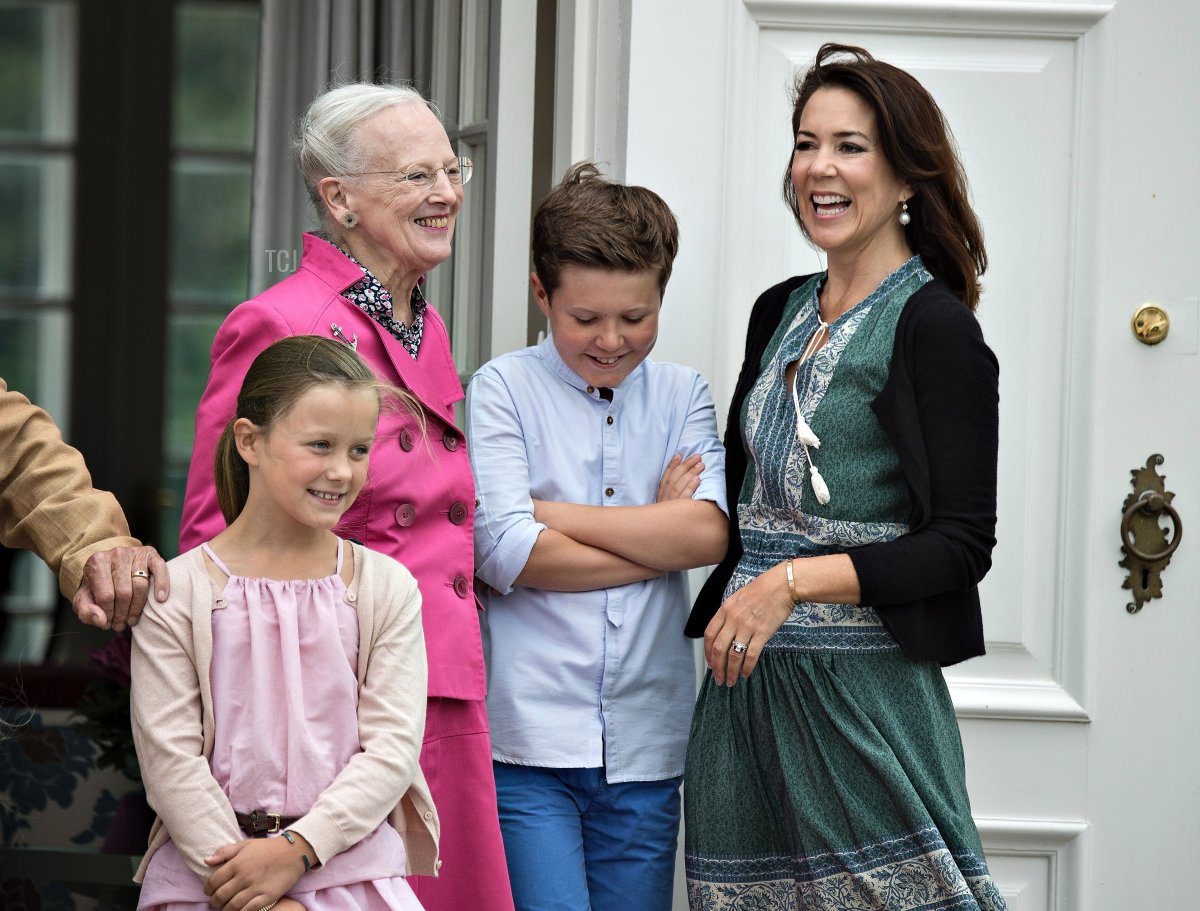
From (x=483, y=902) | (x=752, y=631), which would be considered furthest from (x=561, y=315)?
(x=483, y=902)

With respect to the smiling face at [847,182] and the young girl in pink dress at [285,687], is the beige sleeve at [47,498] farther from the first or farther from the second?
the smiling face at [847,182]

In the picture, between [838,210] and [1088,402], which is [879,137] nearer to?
[838,210]

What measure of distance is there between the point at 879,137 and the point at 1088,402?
765 mm

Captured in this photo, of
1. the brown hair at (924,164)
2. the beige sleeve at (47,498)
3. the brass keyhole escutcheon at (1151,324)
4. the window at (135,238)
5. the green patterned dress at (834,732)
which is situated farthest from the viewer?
the window at (135,238)

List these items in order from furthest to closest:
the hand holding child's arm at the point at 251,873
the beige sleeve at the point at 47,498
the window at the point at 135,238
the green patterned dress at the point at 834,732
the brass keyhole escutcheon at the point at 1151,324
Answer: the window at the point at 135,238 → the brass keyhole escutcheon at the point at 1151,324 → the green patterned dress at the point at 834,732 → the beige sleeve at the point at 47,498 → the hand holding child's arm at the point at 251,873

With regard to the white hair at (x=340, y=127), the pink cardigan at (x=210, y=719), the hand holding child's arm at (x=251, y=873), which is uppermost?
the white hair at (x=340, y=127)

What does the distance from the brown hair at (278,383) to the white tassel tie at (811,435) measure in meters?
0.57

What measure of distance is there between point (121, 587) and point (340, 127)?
0.73 m

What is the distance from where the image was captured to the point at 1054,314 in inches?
98.4

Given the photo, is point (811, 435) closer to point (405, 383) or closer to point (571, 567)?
point (571, 567)

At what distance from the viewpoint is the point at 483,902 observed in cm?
193

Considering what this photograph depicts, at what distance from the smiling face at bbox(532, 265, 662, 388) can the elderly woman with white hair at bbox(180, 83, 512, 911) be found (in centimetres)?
19

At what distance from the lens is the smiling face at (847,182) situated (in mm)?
1962

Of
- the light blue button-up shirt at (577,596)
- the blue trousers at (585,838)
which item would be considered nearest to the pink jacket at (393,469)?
the light blue button-up shirt at (577,596)
